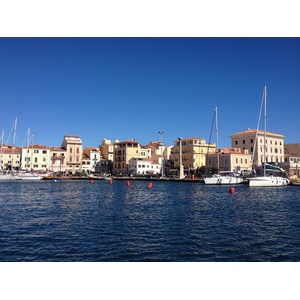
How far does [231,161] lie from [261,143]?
5761 mm

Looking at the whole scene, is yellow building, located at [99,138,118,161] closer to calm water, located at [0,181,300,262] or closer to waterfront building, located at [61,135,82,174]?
waterfront building, located at [61,135,82,174]

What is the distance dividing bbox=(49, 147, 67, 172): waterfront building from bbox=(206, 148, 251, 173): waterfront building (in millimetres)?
20802

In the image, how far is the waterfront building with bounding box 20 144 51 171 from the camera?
46219 millimetres

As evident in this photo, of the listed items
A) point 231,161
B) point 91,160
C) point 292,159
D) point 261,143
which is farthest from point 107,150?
point 292,159

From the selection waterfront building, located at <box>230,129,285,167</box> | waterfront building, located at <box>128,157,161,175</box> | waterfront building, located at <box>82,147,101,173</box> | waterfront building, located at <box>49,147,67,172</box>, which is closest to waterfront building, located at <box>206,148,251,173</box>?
waterfront building, located at <box>230,129,285,167</box>

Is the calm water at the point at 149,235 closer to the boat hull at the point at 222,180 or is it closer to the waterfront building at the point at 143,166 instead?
the boat hull at the point at 222,180

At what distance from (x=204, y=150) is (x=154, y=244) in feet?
126

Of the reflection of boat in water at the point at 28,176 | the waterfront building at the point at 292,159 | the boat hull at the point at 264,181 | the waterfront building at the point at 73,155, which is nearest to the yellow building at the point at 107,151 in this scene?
the waterfront building at the point at 73,155

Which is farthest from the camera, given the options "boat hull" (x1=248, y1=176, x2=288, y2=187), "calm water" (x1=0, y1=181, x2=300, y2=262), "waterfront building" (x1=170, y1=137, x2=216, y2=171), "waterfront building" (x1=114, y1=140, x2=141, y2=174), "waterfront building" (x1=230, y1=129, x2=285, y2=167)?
"waterfront building" (x1=114, y1=140, x2=141, y2=174)

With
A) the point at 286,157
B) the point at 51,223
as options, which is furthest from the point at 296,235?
the point at 286,157

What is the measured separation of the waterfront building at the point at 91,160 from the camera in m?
49.3

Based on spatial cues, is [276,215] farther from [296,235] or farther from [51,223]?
[51,223]

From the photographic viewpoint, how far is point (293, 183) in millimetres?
30516

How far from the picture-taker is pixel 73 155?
48781mm
